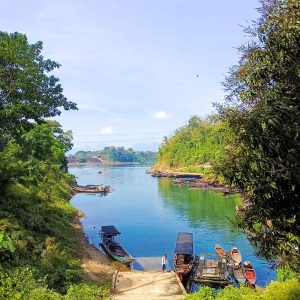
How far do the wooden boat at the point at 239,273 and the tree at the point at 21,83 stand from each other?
2001 centimetres

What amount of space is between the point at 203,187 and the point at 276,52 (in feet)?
291

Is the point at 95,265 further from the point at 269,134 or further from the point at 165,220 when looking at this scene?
the point at 165,220

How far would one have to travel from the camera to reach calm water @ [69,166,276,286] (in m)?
42.6

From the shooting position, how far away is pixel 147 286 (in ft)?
77.9

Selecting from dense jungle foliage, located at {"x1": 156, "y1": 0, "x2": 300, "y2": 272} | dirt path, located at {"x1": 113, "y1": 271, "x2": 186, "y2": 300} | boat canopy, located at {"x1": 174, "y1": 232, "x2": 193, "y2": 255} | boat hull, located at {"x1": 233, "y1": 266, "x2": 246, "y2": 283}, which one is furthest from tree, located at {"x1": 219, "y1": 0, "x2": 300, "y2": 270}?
boat canopy, located at {"x1": 174, "y1": 232, "x2": 193, "y2": 255}

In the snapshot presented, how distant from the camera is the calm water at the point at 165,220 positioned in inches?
1678

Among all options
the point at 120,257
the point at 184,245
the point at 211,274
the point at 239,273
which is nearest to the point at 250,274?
the point at 239,273

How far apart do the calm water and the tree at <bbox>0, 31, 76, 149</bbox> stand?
1686 centimetres

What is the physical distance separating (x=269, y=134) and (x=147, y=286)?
16990mm

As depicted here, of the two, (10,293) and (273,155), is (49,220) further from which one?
(273,155)

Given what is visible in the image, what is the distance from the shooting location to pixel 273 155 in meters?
10.3

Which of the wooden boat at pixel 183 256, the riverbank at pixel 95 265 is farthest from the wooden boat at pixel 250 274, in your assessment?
the riverbank at pixel 95 265

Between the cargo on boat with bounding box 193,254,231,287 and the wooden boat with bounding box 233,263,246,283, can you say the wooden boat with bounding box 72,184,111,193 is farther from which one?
the wooden boat with bounding box 233,263,246,283

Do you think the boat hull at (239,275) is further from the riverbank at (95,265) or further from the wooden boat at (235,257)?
the riverbank at (95,265)
